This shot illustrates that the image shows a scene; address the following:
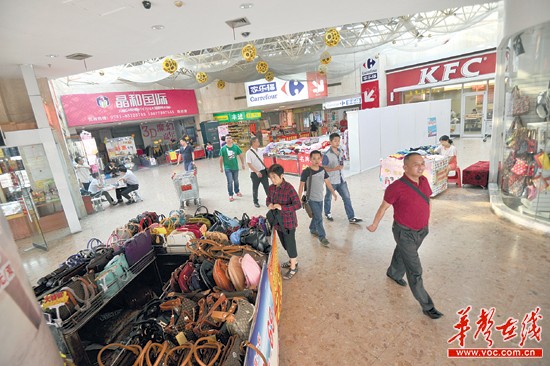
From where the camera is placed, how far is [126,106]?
13.4 meters

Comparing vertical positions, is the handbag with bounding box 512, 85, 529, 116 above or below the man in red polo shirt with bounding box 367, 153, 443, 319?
above

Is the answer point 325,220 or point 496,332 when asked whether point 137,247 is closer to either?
point 325,220

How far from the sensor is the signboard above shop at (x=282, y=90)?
51.6ft

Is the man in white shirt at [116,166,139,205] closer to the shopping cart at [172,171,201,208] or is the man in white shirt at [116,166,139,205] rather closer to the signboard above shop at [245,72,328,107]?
the shopping cart at [172,171,201,208]

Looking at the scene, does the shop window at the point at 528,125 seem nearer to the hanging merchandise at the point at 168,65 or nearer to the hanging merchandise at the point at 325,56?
the hanging merchandise at the point at 325,56

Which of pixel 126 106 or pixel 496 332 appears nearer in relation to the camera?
pixel 496 332

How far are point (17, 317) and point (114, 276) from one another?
81.9 inches

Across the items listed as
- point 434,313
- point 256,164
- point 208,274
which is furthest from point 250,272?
point 256,164

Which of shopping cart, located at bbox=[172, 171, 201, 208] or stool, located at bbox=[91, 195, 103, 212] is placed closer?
shopping cart, located at bbox=[172, 171, 201, 208]

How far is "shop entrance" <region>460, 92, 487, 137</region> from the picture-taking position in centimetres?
1302

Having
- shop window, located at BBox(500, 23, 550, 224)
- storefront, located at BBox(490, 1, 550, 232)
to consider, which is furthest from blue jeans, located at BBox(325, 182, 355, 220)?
shop window, located at BBox(500, 23, 550, 224)

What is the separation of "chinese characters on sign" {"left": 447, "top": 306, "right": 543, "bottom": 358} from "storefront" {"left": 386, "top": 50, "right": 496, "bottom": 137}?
497 inches

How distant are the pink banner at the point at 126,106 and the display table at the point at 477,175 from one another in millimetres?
13844

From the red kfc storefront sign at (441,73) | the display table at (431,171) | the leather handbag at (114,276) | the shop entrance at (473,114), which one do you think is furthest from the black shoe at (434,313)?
the shop entrance at (473,114)
